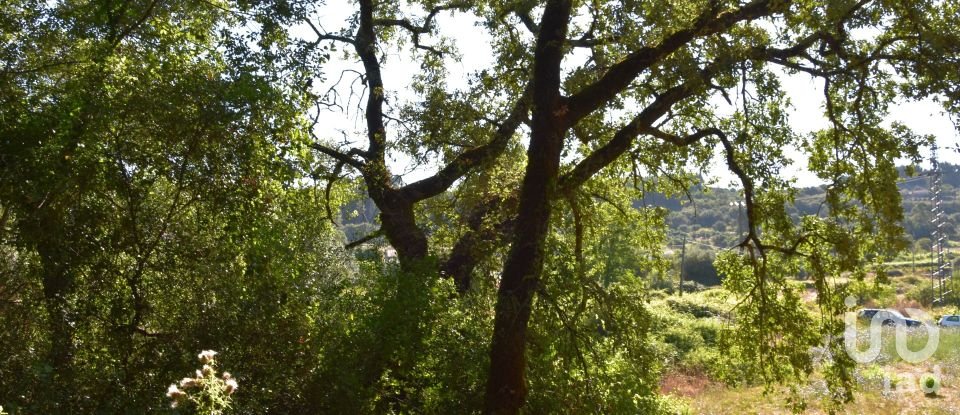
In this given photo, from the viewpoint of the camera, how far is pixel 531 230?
7105 millimetres

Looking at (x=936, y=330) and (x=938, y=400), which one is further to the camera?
(x=936, y=330)

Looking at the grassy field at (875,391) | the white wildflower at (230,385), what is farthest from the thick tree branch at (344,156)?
the grassy field at (875,391)

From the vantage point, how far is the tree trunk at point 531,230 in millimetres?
6820

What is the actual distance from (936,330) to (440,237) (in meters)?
23.6

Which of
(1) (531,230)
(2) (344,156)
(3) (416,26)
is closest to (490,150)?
(1) (531,230)

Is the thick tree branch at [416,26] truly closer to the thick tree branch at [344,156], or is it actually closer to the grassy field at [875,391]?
the thick tree branch at [344,156]

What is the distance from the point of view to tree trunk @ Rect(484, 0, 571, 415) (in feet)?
22.4

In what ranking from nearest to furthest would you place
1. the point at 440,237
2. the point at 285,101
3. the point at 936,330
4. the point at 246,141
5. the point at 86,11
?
the point at 246,141 → the point at 285,101 → the point at 86,11 → the point at 440,237 → the point at 936,330

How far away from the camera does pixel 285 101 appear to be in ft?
21.4

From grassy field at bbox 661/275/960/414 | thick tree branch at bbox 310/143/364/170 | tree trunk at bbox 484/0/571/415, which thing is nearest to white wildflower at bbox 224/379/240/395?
tree trunk at bbox 484/0/571/415

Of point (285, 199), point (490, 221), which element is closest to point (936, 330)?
point (490, 221)

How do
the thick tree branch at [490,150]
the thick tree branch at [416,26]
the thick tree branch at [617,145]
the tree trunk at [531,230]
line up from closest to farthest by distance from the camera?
the tree trunk at [531,230], the thick tree branch at [617,145], the thick tree branch at [490,150], the thick tree branch at [416,26]

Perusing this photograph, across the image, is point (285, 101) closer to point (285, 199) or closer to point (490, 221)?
point (285, 199)

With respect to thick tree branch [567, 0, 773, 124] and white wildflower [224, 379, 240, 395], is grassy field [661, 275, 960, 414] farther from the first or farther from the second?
white wildflower [224, 379, 240, 395]
